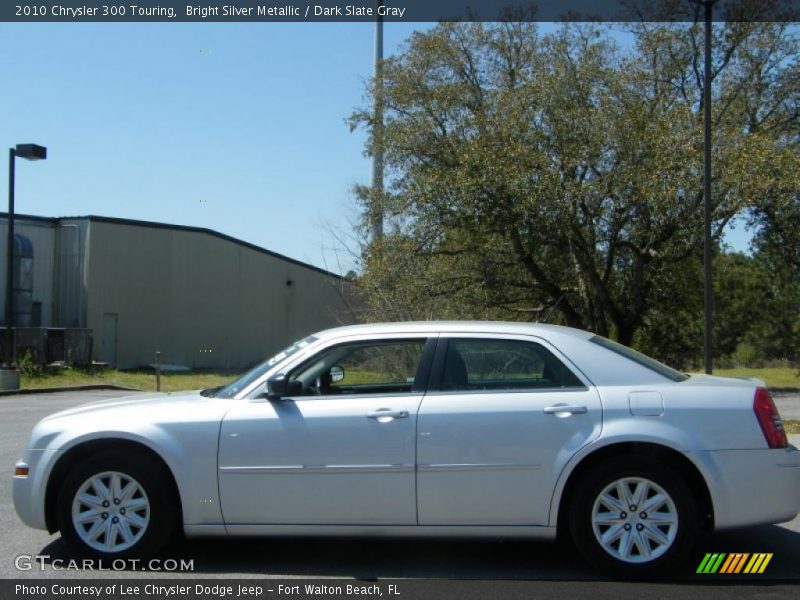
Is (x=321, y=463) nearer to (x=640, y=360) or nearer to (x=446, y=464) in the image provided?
(x=446, y=464)

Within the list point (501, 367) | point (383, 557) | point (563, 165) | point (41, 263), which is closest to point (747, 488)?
point (501, 367)

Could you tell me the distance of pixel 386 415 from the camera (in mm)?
5359

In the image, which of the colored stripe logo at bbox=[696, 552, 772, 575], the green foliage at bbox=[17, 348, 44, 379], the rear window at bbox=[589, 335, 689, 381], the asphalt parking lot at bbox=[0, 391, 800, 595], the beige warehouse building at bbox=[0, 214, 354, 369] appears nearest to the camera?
the asphalt parking lot at bbox=[0, 391, 800, 595]

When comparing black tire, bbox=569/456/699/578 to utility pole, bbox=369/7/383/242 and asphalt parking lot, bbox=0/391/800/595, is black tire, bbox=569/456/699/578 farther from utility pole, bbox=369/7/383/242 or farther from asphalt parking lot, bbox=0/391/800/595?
utility pole, bbox=369/7/383/242

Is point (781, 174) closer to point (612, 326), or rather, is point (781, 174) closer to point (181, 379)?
point (612, 326)

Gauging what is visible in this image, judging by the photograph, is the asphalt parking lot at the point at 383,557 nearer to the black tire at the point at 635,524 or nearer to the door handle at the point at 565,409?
the black tire at the point at 635,524

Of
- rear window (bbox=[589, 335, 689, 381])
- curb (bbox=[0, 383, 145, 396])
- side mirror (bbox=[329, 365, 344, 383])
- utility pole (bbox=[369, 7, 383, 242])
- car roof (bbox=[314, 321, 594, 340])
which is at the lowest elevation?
curb (bbox=[0, 383, 145, 396])

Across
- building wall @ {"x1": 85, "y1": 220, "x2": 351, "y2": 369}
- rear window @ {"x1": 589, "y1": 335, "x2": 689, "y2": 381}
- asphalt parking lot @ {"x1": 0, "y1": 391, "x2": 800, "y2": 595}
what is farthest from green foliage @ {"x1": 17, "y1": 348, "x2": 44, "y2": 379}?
rear window @ {"x1": 589, "y1": 335, "x2": 689, "y2": 381}

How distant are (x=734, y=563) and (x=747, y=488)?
27.5 inches

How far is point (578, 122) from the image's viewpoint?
23359 millimetres

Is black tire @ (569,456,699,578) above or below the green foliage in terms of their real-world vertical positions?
below

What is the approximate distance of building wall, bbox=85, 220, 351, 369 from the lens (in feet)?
110

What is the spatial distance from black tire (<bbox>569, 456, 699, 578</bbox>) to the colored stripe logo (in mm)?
411

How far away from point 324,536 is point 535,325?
2.06 metres
